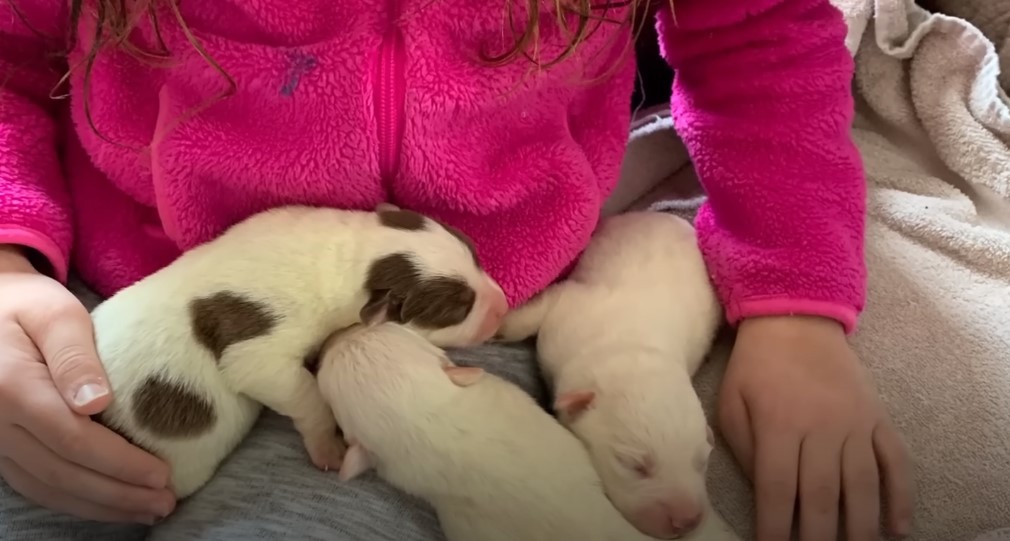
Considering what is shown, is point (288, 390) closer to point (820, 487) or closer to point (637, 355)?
point (637, 355)

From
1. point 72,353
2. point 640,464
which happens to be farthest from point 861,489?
point 72,353

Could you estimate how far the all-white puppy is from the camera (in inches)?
30.7

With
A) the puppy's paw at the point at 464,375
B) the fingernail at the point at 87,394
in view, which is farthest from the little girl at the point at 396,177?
the puppy's paw at the point at 464,375

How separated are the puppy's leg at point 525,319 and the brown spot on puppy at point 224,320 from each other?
263 mm

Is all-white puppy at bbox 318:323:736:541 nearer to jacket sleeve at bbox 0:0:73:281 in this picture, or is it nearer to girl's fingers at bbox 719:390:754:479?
girl's fingers at bbox 719:390:754:479

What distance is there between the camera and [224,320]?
79cm

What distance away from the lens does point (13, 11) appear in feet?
2.89

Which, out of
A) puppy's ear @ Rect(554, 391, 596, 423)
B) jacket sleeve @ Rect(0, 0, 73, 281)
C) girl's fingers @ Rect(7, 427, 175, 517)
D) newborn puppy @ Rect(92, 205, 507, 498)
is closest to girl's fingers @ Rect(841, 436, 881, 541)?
→ puppy's ear @ Rect(554, 391, 596, 423)

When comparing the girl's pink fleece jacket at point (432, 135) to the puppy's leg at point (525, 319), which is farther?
the puppy's leg at point (525, 319)

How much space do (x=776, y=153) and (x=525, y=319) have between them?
1.03 feet

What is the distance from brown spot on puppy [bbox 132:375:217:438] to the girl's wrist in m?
0.19

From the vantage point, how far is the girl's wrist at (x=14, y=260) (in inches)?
32.7

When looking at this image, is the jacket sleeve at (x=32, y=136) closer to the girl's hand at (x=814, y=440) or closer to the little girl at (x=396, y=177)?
the little girl at (x=396, y=177)

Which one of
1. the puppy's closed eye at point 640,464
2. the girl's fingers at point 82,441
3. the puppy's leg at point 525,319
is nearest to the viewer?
the girl's fingers at point 82,441
